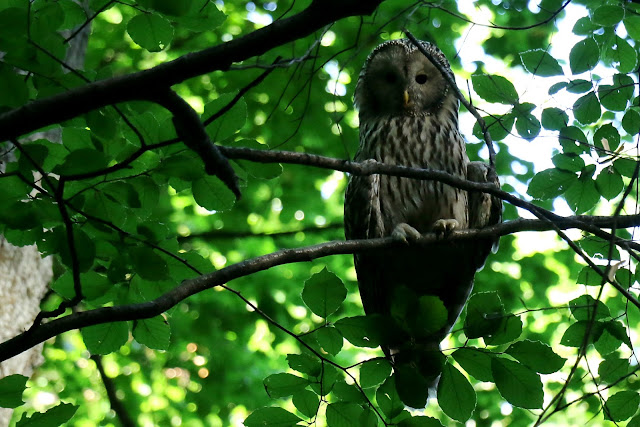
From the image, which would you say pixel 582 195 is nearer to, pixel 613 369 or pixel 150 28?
pixel 613 369

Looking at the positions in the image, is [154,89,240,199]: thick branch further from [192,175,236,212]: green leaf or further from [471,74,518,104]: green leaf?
[471,74,518,104]: green leaf

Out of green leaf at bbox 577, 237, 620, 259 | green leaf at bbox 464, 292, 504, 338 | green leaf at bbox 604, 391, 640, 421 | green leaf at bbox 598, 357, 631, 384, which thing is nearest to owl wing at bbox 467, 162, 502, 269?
green leaf at bbox 577, 237, 620, 259

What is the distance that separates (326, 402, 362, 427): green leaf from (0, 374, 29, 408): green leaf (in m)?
0.83

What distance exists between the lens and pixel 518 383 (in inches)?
73.2

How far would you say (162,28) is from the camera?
1900mm

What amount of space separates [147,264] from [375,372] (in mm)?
732

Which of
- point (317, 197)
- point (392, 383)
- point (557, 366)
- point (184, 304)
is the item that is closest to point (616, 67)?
point (557, 366)

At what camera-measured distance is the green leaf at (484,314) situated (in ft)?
6.25

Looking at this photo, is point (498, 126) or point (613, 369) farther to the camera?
point (498, 126)

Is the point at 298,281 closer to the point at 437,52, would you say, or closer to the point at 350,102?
the point at 350,102

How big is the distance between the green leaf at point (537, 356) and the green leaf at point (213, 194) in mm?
910

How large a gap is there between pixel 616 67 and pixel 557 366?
119 centimetres

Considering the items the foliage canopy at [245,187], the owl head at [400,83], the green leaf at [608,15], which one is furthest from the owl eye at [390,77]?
the green leaf at [608,15]

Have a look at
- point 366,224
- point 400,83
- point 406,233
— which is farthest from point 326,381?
point 400,83
